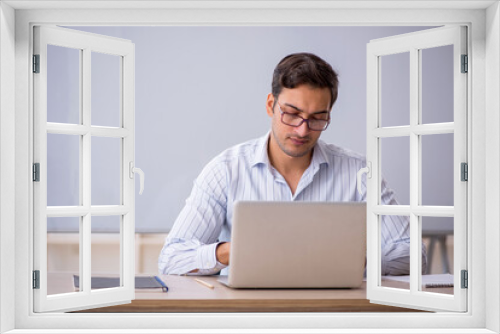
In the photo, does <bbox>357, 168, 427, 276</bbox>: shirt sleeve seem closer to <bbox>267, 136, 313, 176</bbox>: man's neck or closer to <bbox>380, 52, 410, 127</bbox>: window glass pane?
<bbox>267, 136, 313, 176</bbox>: man's neck

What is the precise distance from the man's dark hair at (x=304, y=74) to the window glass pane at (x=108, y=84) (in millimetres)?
1169

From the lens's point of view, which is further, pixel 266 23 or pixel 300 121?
pixel 300 121

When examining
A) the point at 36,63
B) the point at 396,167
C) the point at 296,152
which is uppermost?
the point at 36,63

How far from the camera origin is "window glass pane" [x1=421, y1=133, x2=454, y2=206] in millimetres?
6047

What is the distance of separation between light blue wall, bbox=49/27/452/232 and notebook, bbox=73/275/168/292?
3399 millimetres

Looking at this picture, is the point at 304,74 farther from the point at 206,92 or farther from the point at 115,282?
the point at 206,92

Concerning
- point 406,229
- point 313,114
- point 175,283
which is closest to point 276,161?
point 313,114

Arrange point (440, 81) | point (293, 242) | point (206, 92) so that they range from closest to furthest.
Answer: point (293, 242)
point (440, 81)
point (206, 92)

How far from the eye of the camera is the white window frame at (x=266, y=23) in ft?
9.37

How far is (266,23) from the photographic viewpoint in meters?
2.95

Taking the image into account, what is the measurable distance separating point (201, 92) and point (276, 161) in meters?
2.48

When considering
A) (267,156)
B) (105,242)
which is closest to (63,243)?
(105,242)

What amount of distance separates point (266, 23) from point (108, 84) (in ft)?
2.85

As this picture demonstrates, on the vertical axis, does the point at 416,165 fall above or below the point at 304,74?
below
